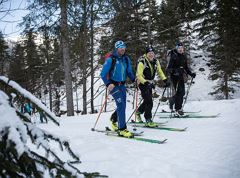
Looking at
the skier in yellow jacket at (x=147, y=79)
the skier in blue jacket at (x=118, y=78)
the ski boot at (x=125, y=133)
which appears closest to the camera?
the ski boot at (x=125, y=133)

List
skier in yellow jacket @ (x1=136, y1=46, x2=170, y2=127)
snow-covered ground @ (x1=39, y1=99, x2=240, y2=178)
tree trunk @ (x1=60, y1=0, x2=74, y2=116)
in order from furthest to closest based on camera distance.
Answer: tree trunk @ (x1=60, y1=0, x2=74, y2=116) < skier in yellow jacket @ (x1=136, y1=46, x2=170, y2=127) < snow-covered ground @ (x1=39, y1=99, x2=240, y2=178)

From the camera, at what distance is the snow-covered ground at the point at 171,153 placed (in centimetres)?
384

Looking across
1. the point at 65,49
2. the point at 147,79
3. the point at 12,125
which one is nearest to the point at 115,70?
the point at 147,79

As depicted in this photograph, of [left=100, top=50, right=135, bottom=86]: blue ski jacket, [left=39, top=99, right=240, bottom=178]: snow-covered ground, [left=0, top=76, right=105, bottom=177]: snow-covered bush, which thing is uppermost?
[left=100, top=50, right=135, bottom=86]: blue ski jacket

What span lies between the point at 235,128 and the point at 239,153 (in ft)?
8.05

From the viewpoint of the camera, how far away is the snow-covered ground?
384 centimetres

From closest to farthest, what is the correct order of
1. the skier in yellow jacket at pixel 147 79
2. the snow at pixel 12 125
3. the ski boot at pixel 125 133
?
the snow at pixel 12 125, the ski boot at pixel 125 133, the skier in yellow jacket at pixel 147 79

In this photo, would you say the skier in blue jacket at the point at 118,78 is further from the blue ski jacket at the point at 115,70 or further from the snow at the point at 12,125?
the snow at the point at 12,125

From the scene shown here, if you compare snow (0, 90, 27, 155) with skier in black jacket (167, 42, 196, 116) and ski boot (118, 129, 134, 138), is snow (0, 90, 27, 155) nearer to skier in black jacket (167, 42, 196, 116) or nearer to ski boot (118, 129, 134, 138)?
ski boot (118, 129, 134, 138)

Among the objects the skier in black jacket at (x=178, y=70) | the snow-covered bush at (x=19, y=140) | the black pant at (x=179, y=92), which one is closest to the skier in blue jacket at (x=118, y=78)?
the skier in black jacket at (x=178, y=70)

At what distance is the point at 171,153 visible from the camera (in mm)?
4871

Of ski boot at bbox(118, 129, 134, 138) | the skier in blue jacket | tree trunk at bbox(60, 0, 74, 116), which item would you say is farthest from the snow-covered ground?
tree trunk at bbox(60, 0, 74, 116)

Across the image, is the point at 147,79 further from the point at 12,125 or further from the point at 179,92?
the point at 12,125

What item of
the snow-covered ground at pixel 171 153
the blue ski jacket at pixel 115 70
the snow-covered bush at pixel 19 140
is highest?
the blue ski jacket at pixel 115 70
